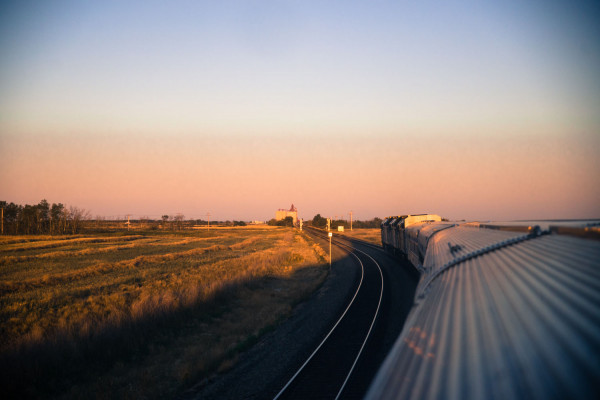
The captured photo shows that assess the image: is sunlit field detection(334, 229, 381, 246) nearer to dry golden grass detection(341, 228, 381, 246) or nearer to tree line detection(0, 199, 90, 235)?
dry golden grass detection(341, 228, 381, 246)

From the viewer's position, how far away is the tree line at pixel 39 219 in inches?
3553

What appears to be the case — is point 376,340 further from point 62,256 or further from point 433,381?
point 62,256

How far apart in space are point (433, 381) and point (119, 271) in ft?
110

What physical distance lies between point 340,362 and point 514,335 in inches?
368

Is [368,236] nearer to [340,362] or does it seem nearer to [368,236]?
[368,236]

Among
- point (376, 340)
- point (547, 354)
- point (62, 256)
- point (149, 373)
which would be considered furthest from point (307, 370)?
point (62, 256)

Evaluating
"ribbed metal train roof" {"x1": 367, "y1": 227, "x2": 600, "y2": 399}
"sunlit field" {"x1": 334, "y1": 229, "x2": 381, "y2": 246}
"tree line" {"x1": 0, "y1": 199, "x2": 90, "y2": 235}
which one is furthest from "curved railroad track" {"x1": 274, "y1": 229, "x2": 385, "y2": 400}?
"tree line" {"x1": 0, "y1": 199, "x2": 90, "y2": 235}

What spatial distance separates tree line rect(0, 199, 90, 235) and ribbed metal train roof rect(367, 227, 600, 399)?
109210 millimetres

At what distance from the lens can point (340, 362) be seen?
1121cm

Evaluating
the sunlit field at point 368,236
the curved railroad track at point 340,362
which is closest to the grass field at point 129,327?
the curved railroad track at point 340,362

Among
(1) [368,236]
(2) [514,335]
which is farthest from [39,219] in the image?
(2) [514,335]

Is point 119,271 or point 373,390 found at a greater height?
point 373,390

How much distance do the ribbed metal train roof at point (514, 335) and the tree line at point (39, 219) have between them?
109210 millimetres

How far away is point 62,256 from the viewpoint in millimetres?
41438
